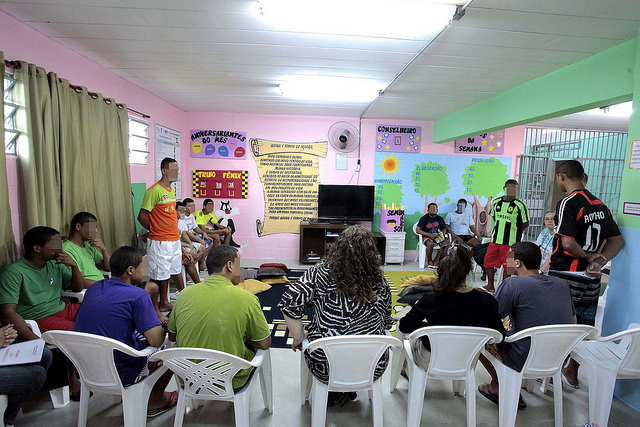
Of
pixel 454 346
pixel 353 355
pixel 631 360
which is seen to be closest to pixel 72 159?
pixel 353 355

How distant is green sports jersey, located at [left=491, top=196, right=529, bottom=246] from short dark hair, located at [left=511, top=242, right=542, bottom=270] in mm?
2072

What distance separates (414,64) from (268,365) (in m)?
2.67

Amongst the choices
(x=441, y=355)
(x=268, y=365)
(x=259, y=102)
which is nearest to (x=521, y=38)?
(x=441, y=355)

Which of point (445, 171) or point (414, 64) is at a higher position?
point (414, 64)

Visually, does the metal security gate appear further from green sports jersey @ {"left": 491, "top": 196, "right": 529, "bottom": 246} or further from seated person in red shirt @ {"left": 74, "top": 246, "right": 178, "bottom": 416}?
seated person in red shirt @ {"left": 74, "top": 246, "right": 178, "bottom": 416}

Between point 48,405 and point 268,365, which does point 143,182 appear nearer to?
point 48,405

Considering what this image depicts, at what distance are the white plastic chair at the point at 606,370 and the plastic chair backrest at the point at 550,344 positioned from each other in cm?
21

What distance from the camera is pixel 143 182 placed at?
4145mm

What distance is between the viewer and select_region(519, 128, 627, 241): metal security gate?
19.6ft

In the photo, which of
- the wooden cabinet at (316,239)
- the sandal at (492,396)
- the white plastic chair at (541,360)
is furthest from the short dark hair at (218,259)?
the wooden cabinet at (316,239)

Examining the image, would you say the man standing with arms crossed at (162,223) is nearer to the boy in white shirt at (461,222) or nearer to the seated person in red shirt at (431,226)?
the seated person in red shirt at (431,226)

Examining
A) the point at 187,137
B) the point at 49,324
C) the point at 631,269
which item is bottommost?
the point at 49,324

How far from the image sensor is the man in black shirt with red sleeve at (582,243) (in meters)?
2.20

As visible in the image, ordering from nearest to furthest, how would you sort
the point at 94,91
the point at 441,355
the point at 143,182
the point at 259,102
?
1. the point at 441,355
2. the point at 94,91
3. the point at 143,182
4. the point at 259,102
